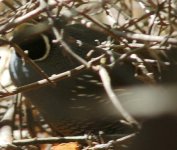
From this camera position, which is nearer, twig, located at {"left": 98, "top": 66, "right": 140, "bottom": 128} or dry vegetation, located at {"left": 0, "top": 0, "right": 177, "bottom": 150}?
twig, located at {"left": 98, "top": 66, "right": 140, "bottom": 128}

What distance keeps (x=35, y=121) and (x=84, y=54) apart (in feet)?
1.53

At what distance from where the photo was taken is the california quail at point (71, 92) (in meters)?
1.63

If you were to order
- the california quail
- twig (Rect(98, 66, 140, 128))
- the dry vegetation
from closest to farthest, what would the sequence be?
1. twig (Rect(98, 66, 140, 128))
2. the dry vegetation
3. the california quail

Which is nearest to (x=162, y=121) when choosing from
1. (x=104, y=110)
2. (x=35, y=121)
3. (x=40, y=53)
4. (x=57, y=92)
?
(x=104, y=110)

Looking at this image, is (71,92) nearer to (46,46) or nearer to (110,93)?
(46,46)

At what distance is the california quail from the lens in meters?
1.63

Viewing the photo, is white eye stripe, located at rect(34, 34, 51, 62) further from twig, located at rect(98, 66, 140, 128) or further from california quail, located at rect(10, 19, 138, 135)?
twig, located at rect(98, 66, 140, 128)

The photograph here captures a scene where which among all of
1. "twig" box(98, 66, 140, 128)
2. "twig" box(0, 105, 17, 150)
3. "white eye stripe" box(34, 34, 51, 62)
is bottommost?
"twig" box(0, 105, 17, 150)

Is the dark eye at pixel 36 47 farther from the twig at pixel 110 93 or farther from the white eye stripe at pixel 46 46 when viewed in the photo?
the twig at pixel 110 93

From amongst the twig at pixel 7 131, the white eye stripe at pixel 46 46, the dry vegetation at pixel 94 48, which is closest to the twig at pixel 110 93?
the dry vegetation at pixel 94 48

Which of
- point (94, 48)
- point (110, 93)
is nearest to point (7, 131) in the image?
point (94, 48)

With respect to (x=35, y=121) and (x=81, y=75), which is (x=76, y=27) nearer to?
(x=81, y=75)

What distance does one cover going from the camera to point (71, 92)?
1646mm

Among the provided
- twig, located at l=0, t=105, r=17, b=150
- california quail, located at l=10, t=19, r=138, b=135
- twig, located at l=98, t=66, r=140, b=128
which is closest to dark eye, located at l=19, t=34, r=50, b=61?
california quail, located at l=10, t=19, r=138, b=135
